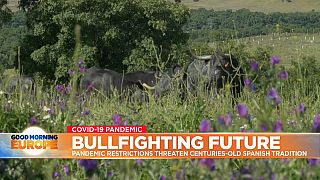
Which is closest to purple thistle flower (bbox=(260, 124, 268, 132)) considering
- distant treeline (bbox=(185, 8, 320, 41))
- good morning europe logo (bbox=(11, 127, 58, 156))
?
good morning europe logo (bbox=(11, 127, 58, 156))

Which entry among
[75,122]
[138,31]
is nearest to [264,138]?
[75,122]

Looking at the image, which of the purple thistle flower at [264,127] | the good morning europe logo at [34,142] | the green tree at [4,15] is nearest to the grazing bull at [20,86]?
the good morning europe logo at [34,142]

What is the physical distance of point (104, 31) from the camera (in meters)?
41.2

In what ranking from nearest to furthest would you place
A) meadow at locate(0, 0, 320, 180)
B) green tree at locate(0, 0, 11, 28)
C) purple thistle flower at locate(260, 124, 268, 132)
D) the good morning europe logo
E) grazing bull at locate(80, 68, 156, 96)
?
purple thistle flower at locate(260, 124, 268, 132)
meadow at locate(0, 0, 320, 180)
the good morning europe logo
grazing bull at locate(80, 68, 156, 96)
green tree at locate(0, 0, 11, 28)

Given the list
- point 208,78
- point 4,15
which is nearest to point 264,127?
point 208,78

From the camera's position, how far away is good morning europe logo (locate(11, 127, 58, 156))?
118 inches

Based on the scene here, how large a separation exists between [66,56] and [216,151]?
1468 inches

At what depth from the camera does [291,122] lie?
12.4 ft

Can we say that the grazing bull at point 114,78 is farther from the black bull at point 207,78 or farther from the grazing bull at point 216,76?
the grazing bull at point 216,76

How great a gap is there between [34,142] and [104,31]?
38.5 m

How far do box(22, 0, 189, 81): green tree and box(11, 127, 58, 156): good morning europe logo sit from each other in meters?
34.9

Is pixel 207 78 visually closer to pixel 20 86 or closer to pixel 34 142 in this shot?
pixel 20 86

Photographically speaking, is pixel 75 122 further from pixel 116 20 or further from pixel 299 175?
pixel 116 20

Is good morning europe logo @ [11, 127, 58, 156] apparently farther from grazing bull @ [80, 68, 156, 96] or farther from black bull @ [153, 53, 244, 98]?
grazing bull @ [80, 68, 156, 96]
